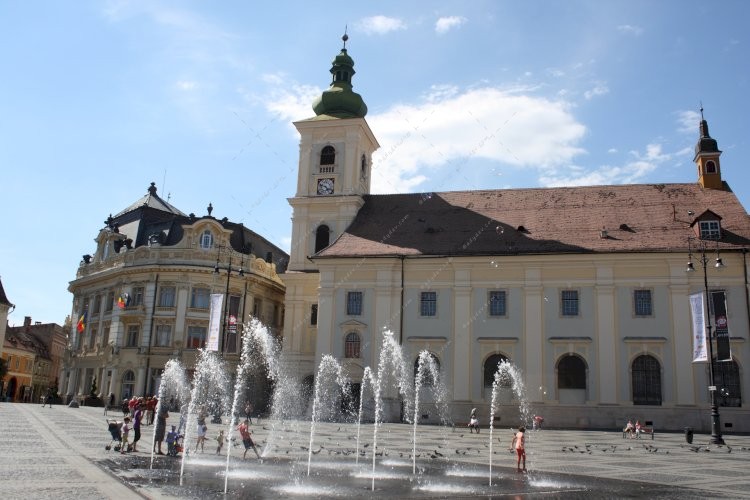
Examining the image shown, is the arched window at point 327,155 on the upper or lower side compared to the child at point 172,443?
upper

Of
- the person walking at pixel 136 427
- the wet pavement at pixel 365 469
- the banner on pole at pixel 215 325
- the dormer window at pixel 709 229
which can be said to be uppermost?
the dormer window at pixel 709 229

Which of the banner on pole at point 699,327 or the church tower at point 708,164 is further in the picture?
the church tower at point 708,164

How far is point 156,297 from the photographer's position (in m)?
50.8

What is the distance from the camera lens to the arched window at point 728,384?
35.0 m

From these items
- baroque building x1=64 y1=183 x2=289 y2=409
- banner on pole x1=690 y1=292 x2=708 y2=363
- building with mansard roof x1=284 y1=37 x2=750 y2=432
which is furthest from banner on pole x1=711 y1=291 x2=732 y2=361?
baroque building x1=64 y1=183 x2=289 y2=409

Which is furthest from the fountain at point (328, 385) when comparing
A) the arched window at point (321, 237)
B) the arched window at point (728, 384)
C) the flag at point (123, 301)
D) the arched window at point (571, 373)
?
the arched window at point (728, 384)

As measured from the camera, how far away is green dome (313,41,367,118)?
49.3 metres

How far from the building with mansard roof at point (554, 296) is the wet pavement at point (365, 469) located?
9.11 metres

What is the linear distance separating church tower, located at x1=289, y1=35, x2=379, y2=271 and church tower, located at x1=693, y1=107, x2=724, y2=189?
2272 cm

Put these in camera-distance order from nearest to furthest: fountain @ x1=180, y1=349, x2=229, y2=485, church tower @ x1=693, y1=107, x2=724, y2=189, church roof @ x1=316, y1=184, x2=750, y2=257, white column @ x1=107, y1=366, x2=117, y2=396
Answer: church roof @ x1=316, y1=184, x2=750, y2=257 < church tower @ x1=693, y1=107, x2=724, y2=189 < fountain @ x1=180, y1=349, x2=229, y2=485 < white column @ x1=107, y1=366, x2=117, y2=396

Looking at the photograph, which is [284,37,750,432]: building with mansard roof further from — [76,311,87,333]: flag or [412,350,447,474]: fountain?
[76,311,87,333]: flag

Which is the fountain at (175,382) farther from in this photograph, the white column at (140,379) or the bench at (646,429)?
the bench at (646,429)

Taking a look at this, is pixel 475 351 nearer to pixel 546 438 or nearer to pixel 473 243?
pixel 473 243

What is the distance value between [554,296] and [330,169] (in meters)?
18.6
